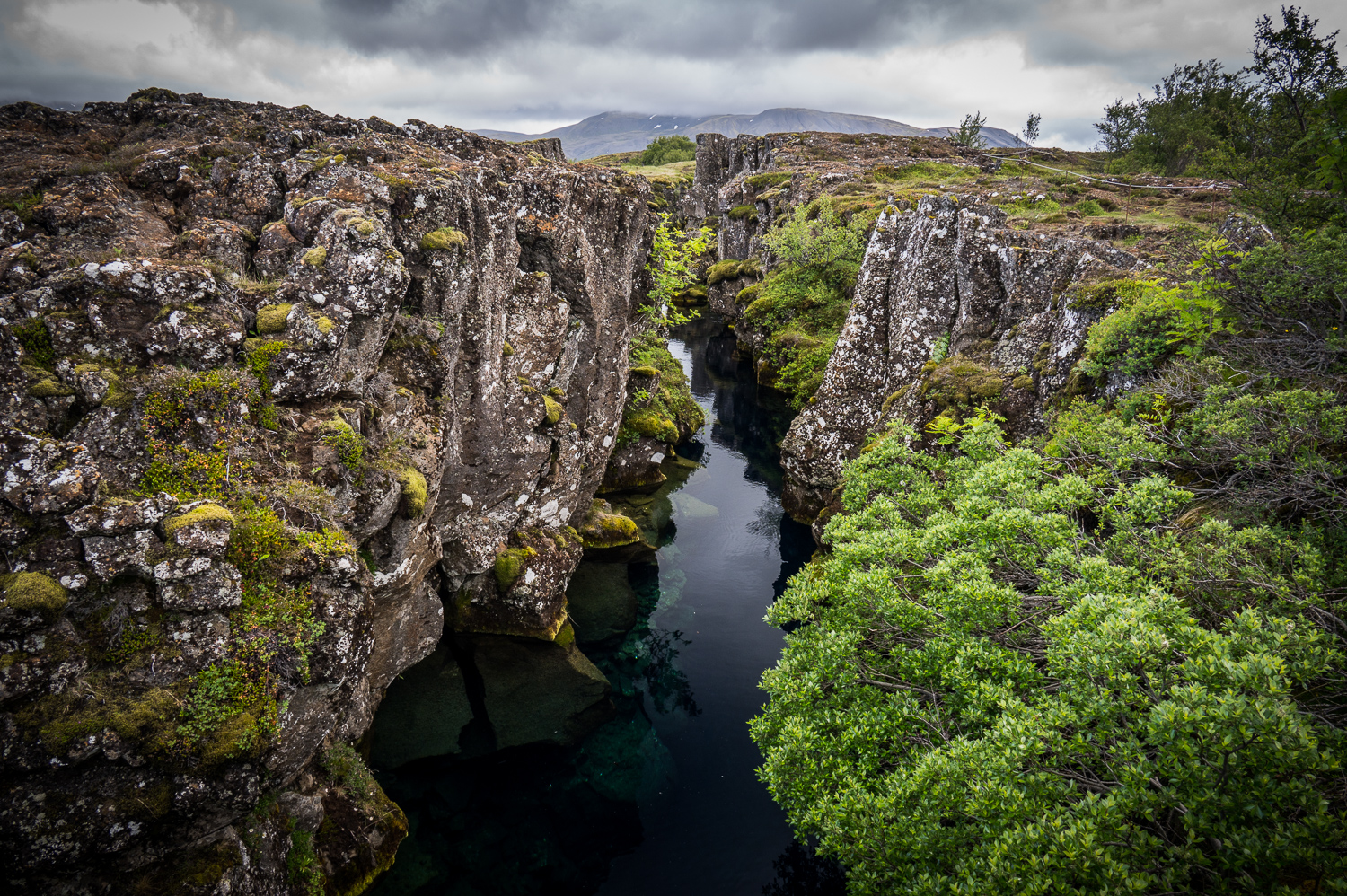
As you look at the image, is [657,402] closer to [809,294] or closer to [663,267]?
[663,267]

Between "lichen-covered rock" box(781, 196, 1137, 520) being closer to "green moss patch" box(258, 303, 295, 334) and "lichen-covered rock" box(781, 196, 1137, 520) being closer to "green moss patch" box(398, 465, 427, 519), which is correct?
"green moss patch" box(398, 465, 427, 519)

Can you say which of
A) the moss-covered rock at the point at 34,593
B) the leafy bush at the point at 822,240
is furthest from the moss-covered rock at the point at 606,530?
the leafy bush at the point at 822,240

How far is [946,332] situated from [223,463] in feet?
98.8

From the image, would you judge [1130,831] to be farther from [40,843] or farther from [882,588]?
[40,843]

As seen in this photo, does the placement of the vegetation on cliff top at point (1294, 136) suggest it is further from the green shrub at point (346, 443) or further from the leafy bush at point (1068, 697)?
the green shrub at point (346, 443)

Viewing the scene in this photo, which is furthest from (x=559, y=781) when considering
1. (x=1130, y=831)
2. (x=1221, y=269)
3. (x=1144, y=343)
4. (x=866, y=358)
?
(x=866, y=358)

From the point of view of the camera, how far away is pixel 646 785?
1942 centimetres

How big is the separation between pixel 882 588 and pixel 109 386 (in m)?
16.3

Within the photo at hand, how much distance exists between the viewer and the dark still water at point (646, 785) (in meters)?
16.5

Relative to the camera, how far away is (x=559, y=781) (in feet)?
63.1

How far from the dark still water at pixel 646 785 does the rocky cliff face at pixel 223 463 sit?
8.67 feet

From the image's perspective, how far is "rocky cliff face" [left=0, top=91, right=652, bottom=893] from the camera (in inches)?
376

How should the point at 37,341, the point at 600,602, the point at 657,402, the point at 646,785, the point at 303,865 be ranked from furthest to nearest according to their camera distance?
the point at 657,402 < the point at 600,602 < the point at 646,785 < the point at 303,865 < the point at 37,341

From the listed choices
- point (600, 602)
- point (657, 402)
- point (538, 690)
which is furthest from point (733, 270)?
point (538, 690)
